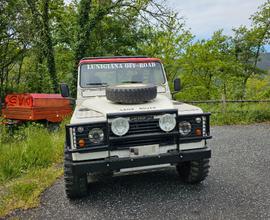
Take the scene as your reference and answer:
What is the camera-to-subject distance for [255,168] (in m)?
5.51

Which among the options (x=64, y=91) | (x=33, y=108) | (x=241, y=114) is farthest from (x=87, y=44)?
(x=64, y=91)

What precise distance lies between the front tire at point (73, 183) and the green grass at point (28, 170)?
53cm

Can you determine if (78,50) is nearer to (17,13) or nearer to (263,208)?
(17,13)

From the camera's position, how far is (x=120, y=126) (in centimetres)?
379

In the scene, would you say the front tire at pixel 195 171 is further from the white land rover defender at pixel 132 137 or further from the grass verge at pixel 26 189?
the grass verge at pixel 26 189

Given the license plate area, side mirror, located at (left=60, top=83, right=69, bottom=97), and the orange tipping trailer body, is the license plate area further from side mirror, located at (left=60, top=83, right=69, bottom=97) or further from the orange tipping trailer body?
the orange tipping trailer body

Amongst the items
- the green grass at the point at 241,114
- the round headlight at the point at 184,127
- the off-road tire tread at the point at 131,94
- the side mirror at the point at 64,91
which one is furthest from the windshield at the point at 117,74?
the green grass at the point at 241,114

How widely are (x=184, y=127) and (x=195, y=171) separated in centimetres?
85

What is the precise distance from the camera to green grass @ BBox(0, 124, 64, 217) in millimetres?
4301

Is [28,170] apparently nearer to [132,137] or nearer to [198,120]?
[132,137]

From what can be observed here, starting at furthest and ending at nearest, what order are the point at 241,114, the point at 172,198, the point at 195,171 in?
the point at 241,114
the point at 195,171
the point at 172,198

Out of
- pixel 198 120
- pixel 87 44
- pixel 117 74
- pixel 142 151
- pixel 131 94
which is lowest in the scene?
pixel 142 151

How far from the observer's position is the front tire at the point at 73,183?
404cm

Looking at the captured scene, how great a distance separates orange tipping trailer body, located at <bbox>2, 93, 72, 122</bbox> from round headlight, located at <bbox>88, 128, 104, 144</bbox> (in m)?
8.38
